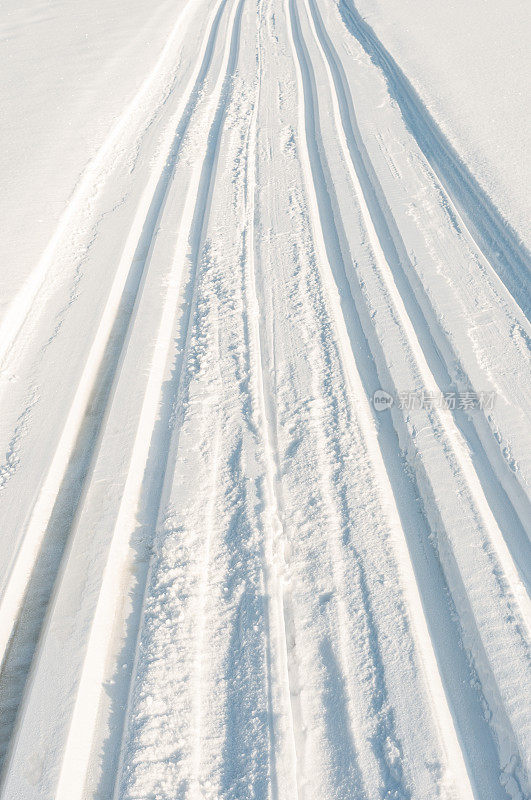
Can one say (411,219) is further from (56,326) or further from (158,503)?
(158,503)

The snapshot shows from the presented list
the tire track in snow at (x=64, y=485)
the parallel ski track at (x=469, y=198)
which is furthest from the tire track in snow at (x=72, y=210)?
the parallel ski track at (x=469, y=198)

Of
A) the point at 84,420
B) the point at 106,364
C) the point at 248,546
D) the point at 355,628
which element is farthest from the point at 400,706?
the point at 106,364

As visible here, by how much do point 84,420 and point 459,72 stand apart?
23.1 feet

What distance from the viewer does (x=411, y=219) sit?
439 cm

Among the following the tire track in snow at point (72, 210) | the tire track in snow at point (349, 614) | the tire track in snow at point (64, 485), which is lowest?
the tire track in snow at point (349, 614)

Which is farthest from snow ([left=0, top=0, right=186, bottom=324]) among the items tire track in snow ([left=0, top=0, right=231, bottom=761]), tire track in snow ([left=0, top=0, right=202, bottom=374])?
tire track in snow ([left=0, top=0, right=231, bottom=761])

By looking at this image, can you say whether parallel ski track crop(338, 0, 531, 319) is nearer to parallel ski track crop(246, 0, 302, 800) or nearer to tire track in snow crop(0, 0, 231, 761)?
parallel ski track crop(246, 0, 302, 800)

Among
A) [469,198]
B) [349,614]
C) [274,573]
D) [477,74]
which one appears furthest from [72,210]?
[477,74]

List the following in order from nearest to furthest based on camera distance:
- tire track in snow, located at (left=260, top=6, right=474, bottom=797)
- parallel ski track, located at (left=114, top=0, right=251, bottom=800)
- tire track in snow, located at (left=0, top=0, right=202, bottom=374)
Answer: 1. tire track in snow, located at (left=260, top=6, right=474, bottom=797)
2. parallel ski track, located at (left=114, top=0, right=251, bottom=800)
3. tire track in snow, located at (left=0, top=0, right=202, bottom=374)

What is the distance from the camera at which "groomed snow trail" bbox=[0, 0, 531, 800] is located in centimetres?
183

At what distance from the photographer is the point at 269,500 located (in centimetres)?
251

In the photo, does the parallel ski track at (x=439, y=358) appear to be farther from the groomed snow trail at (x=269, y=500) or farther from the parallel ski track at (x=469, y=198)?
the parallel ski track at (x=469, y=198)

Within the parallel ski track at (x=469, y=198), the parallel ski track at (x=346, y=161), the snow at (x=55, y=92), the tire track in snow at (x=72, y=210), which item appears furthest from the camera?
the snow at (x=55, y=92)

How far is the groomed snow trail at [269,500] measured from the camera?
183 centimetres
